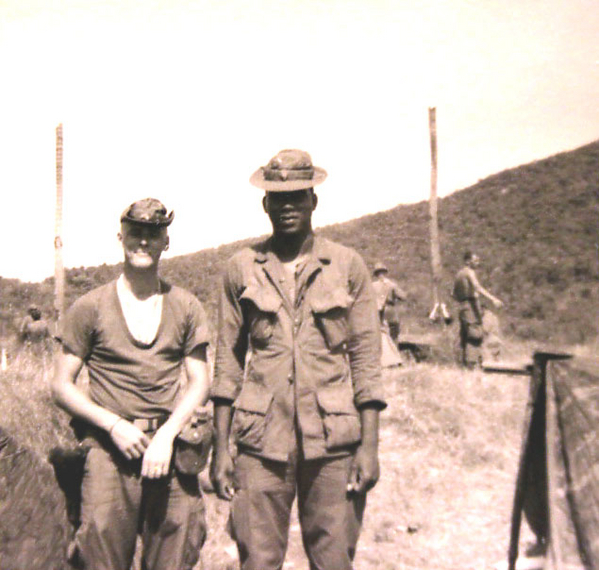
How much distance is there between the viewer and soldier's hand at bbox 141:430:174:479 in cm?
279

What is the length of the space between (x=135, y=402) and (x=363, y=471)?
0.95m

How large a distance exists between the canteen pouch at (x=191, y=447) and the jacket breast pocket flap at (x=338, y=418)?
0.51 meters

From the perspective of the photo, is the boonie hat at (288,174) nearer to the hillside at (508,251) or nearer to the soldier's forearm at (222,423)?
the soldier's forearm at (222,423)

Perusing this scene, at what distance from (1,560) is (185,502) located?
0.71m

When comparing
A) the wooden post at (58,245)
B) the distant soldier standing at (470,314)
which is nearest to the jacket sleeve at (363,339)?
the distant soldier standing at (470,314)

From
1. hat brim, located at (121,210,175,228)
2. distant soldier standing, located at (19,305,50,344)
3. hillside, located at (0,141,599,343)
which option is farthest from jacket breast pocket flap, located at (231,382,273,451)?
hillside, located at (0,141,599,343)

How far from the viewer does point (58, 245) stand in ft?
57.7

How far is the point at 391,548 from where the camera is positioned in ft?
16.2

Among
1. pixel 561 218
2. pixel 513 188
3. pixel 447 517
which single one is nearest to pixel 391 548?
pixel 447 517

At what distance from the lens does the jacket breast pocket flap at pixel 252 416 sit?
2.80 meters

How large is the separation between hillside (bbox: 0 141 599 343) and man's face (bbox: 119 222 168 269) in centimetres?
1760

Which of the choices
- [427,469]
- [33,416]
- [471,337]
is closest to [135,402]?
[33,416]

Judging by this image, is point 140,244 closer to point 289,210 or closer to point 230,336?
point 230,336

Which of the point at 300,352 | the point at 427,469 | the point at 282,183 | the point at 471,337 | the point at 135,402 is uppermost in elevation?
the point at 282,183
